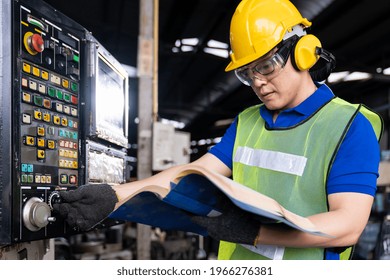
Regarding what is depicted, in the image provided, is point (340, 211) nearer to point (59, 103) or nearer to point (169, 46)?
point (59, 103)

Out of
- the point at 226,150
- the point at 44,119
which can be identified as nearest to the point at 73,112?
the point at 44,119

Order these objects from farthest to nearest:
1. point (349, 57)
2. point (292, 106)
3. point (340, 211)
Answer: point (349, 57)
point (292, 106)
point (340, 211)

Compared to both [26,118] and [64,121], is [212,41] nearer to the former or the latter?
[64,121]

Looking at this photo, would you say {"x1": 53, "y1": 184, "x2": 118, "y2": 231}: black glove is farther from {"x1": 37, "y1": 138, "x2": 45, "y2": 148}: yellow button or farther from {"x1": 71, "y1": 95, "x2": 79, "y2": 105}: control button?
Result: {"x1": 71, "y1": 95, "x2": 79, "y2": 105}: control button

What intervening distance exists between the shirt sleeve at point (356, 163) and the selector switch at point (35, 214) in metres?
0.59

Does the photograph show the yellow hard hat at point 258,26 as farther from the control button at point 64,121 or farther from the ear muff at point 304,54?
the control button at point 64,121

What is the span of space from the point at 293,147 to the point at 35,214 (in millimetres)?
582

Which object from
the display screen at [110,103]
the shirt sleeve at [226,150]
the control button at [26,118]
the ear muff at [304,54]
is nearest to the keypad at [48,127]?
the control button at [26,118]

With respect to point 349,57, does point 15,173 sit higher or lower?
lower

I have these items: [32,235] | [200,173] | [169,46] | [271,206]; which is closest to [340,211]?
[271,206]

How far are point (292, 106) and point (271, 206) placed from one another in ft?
1.51

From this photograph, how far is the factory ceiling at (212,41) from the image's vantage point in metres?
4.44
